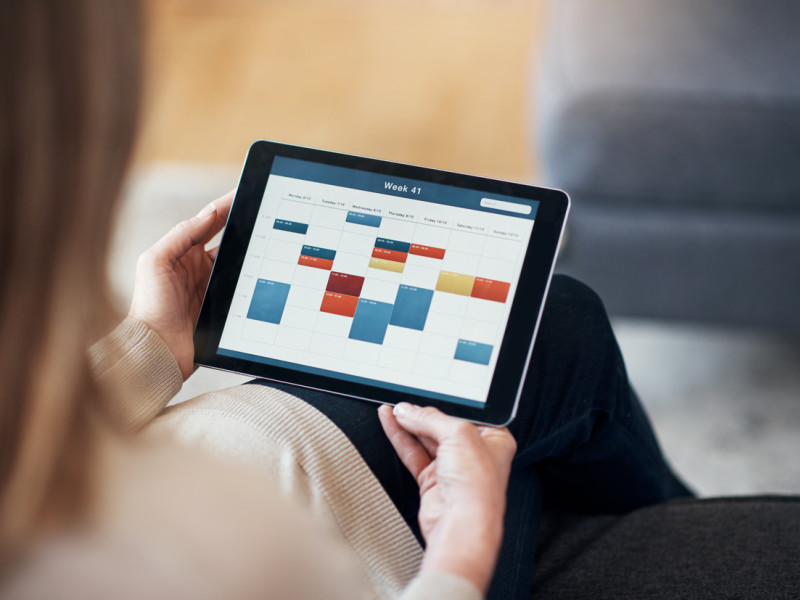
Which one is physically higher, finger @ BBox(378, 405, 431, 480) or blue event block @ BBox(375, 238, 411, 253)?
blue event block @ BBox(375, 238, 411, 253)

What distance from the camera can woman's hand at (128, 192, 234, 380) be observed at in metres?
0.64

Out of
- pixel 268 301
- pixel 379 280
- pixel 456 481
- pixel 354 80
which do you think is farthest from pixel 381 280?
pixel 354 80

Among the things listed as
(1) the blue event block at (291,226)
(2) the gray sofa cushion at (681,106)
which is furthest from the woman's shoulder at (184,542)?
(2) the gray sofa cushion at (681,106)

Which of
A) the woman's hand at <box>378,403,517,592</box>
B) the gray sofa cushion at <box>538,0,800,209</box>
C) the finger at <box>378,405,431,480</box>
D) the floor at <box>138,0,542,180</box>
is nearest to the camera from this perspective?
the woman's hand at <box>378,403,517,592</box>

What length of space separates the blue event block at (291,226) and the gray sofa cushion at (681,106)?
1.89 feet

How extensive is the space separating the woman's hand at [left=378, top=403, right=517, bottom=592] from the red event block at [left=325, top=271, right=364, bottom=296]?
0.37 ft

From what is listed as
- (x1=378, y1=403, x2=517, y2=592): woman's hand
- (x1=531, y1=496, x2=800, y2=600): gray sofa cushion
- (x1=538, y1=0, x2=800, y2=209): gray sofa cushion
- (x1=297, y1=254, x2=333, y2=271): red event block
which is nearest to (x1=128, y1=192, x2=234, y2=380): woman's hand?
(x1=297, y1=254, x2=333, y2=271): red event block

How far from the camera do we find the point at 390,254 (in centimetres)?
65

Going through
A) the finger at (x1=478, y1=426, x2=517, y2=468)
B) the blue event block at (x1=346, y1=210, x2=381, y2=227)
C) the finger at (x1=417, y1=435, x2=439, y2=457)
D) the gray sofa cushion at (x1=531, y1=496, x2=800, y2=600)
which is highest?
the blue event block at (x1=346, y1=210, x2=381, y2=227)

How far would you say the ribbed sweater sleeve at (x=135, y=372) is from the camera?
569 mm

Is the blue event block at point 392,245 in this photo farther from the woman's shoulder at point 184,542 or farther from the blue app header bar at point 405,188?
the woman's shoulder at point 184,542

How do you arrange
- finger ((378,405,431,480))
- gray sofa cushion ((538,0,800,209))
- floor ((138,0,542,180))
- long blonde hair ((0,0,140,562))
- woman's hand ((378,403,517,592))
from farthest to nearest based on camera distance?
1. floor ((138,0,542,180))
2. gray sofa cushion ((538,0,800,209))
3. finger ((378,405,431,480))
4. woman's hand ((378,403,517,592))
5. long blonde hair ((0,0,140,562))

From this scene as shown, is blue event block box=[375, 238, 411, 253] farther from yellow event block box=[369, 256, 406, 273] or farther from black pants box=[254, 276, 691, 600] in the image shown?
black pants box=[254, 276, 691, 600]

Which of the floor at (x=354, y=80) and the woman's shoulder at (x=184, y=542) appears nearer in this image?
the woman's shoulder at (x=184, y=542)
